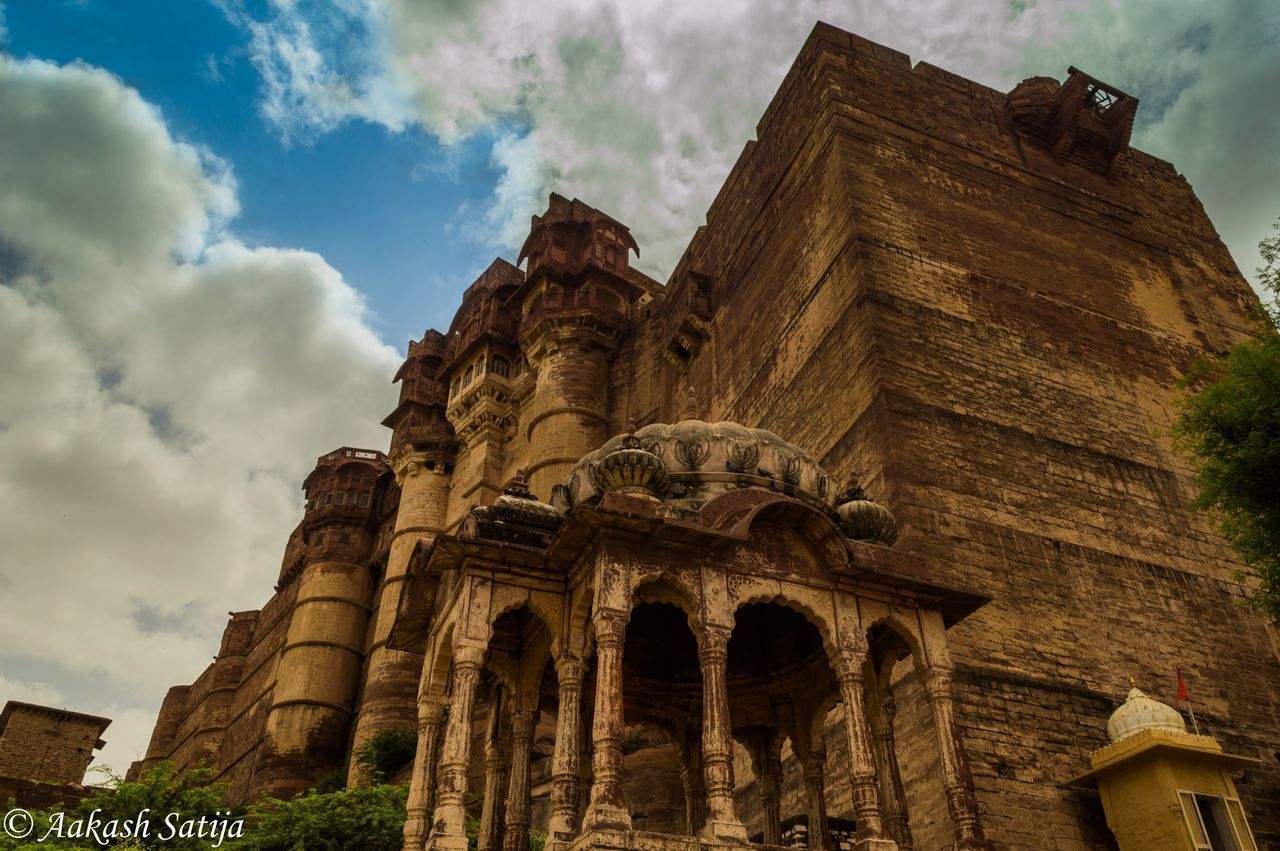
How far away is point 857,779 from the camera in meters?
6.30

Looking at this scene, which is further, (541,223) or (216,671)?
(216,671)

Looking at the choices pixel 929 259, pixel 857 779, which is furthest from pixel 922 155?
pixel 857 779

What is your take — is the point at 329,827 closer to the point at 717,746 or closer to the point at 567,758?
the point at 567,758

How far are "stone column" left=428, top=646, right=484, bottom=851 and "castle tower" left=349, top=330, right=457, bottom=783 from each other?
15020mm

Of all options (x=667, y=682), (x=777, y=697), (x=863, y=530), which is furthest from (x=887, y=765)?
(x=667, y=682)

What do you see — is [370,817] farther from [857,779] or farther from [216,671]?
[216,671]

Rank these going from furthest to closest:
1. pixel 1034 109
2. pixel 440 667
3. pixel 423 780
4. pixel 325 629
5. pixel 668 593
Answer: pixel 325 629, pixel 1034 109, pixel 440 667, pixel 668 593, pixel 423 780

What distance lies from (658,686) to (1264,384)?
7.00 metres

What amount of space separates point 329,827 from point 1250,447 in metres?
10.5

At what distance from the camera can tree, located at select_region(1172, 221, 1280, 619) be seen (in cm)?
972

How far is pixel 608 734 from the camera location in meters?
6.00

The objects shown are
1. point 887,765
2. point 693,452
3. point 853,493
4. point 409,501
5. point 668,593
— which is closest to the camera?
point 668,593

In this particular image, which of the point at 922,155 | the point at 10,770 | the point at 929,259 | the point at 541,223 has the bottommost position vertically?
the point at 10,770

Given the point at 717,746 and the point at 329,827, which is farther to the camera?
the point at 329,827
